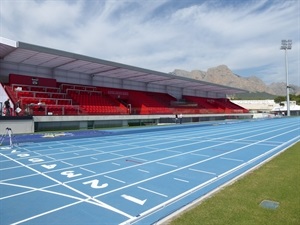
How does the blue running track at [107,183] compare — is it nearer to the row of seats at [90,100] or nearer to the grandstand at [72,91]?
the grandstand at [72,91]

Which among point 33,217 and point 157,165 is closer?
point 33,217

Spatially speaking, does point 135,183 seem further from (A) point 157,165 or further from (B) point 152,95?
(B) point 152,95

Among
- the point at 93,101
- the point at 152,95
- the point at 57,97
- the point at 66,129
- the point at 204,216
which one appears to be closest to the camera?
the point at 204,216

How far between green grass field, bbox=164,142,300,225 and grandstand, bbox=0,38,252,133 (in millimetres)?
16979

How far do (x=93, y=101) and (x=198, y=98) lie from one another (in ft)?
88.1

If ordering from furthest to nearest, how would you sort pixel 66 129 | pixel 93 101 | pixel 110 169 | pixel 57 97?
pixel 93 101
pixel 57 97
pixel 66 129
pixel 110 169

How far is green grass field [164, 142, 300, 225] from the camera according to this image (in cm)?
407

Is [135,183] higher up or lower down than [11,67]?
lower down

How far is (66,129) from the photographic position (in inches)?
901

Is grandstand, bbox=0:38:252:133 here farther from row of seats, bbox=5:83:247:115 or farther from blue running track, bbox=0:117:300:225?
blue running track, bbox=0:117:300:225

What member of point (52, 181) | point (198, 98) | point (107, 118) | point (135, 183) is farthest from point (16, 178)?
point (198, 98)

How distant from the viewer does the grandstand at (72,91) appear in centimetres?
2070

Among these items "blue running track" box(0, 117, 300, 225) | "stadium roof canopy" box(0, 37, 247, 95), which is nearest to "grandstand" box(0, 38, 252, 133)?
"stadium roof canopy" box(0, 37, 247, 95)

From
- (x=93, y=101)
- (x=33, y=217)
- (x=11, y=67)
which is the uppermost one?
(x=11, y=67)
